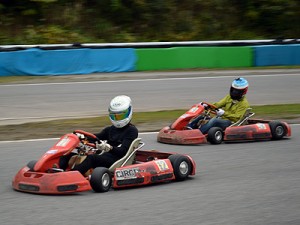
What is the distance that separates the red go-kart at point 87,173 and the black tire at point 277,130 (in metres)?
3.24

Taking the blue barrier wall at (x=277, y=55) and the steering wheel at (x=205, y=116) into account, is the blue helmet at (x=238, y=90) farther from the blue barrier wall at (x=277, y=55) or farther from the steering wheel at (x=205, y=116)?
the blue barrier wall at (x=277, y=55)

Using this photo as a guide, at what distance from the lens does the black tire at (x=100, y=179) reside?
6891 millimetres

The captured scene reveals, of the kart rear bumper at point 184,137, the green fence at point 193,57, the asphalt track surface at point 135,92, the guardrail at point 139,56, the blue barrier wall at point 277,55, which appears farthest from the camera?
the blue barrier wall at point 277,55

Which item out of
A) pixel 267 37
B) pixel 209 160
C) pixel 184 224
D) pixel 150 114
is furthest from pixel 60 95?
pixel 267 37

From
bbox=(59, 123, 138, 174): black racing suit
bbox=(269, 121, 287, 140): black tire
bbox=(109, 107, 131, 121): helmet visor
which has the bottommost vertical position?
bbox=(269, 121, 287, 140): black tire

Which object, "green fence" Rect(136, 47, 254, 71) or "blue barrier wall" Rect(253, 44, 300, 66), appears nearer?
"green fence" Rect(136, 47, 254, 71)

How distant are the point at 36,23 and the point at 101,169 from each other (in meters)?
17.4

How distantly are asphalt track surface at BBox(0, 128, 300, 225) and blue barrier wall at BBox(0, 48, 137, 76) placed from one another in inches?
371

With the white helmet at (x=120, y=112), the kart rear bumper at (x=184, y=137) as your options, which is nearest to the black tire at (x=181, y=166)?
the white helmet at (x=120, y=112)

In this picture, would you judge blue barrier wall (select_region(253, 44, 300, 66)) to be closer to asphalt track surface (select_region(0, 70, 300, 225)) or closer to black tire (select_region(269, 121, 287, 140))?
asphalt track surface (select_region(0, 70, 300, 225))

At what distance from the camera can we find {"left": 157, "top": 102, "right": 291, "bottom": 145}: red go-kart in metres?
10.3

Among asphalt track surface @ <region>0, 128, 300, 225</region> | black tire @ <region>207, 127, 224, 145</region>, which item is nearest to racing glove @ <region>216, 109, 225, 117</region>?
black tire @ <region>207, 127, 224, 145</region>

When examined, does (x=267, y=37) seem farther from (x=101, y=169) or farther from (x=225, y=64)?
(x=101, y=169)

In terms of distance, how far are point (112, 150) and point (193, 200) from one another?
120 centimetres
